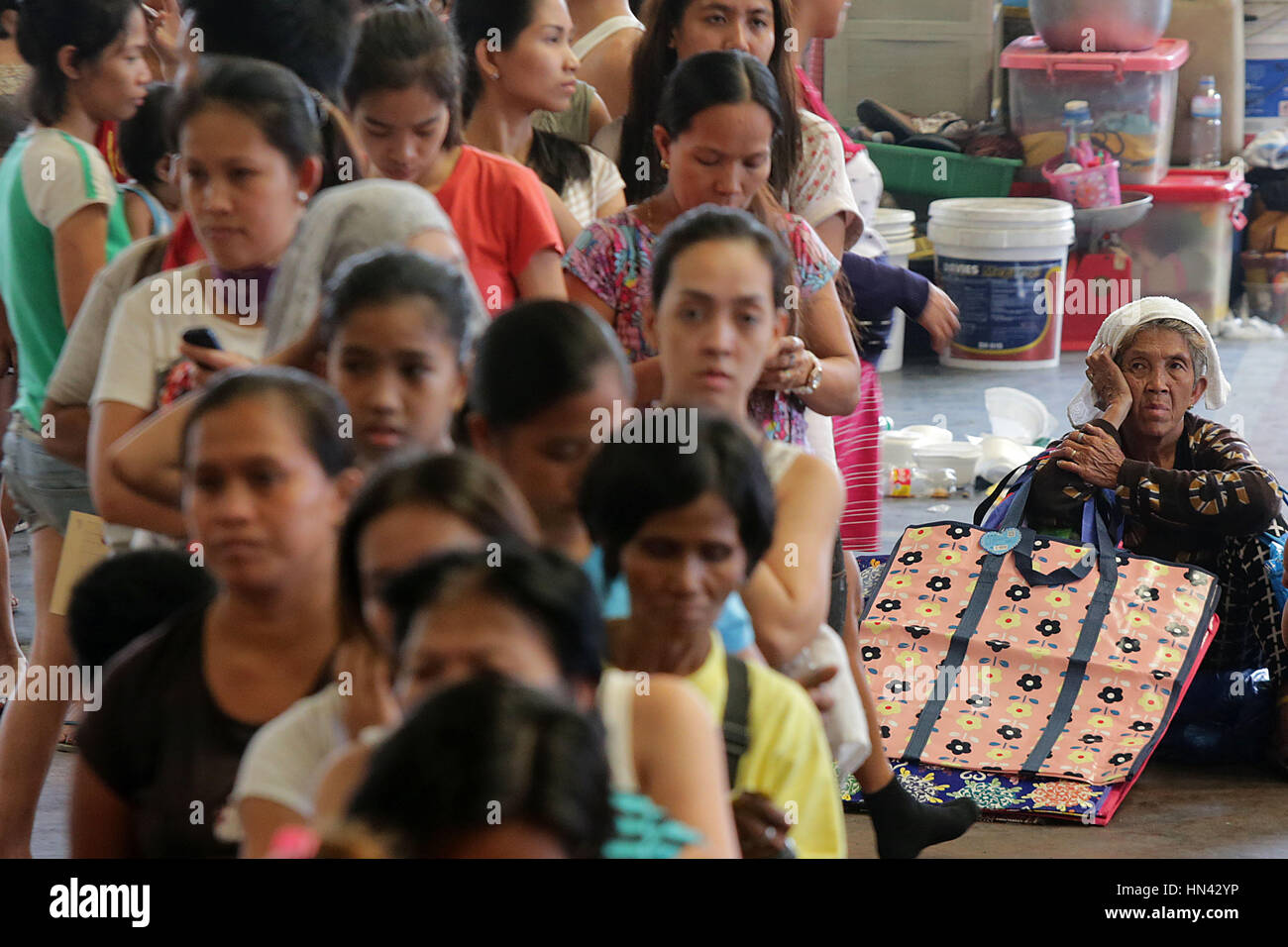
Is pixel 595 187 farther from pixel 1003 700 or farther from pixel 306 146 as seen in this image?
pixel 1003 700

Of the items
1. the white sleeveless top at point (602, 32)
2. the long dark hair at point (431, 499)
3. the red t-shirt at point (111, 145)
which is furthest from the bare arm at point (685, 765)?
the white sleeveless top at point (602, 32)

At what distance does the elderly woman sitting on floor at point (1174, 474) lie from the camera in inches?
125

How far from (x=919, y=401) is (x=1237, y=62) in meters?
2.42

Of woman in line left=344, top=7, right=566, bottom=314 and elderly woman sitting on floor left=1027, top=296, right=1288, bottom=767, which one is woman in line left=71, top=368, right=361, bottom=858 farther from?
elderly woman sitting on floor left=1027, top=296, right=1288, bottom=767

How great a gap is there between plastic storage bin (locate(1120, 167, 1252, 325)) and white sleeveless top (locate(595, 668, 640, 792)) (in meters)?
6.06

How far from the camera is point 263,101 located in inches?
70.1

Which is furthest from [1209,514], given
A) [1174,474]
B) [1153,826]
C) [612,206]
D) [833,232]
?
[612,206]

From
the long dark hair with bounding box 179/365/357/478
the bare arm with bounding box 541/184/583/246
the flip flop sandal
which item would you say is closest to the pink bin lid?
the flip flop sandal

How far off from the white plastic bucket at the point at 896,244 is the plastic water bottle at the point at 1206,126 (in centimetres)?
140

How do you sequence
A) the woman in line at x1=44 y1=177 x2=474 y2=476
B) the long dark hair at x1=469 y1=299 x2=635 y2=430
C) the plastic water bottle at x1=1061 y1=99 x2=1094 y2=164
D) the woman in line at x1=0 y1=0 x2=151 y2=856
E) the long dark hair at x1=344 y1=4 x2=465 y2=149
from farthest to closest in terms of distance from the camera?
the plastic water bottle at x1=1061 y1=99 x2=1094 y2=164 → the woman in line at x1=0 y1=0 x2=151 y2=856 → the long dark hair at x1=344 y1=4 x2=465 y2=149 → the woman in line at x1=44 y1=177 x2=474 y2=476 → the long dark hair at x1=469 y1=299 x2=635 y2=430

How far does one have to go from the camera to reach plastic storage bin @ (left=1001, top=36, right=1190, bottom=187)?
6.65m

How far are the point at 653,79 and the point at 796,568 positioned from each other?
3.62ft

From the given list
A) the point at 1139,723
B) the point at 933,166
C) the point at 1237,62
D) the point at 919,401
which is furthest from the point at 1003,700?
the point at 1237,62

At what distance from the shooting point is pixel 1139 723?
3.05 m
